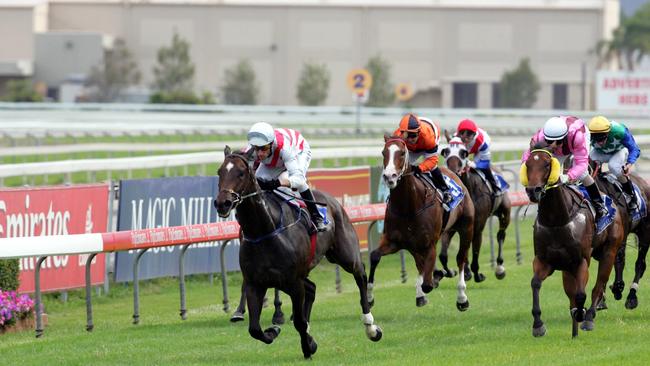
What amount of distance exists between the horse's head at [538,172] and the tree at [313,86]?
208 ft

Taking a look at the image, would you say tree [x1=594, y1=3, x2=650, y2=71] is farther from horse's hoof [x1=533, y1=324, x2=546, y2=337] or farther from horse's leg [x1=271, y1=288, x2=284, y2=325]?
horse's hoof [x1=533, y1=324, x2=546, y2=337]

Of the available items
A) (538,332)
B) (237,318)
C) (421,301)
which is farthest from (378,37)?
(538,332)

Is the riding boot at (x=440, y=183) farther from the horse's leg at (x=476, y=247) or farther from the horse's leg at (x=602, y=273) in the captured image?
the horse's leg at (x=602, y=273)

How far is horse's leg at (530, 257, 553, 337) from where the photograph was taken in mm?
10398

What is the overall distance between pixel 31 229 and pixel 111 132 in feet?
60.9

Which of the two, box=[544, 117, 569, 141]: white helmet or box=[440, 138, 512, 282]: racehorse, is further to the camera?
box=[440, 138, 512, 282]: racehorse

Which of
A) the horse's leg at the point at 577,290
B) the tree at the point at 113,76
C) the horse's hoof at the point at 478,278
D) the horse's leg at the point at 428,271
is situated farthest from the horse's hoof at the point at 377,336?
the tree at the point at 113,76

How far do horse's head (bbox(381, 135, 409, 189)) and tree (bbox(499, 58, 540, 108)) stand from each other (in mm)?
67477

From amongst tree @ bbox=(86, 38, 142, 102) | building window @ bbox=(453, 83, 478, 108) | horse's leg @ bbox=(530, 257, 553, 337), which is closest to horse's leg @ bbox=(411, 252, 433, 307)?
horse's leg @ bbox=(530, 257, 553, 337)

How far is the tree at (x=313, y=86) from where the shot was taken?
73.5 m

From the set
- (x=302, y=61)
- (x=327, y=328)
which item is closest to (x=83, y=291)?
(x=327, y=328)

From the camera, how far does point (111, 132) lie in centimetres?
3164

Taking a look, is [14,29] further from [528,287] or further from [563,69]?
[528,287]

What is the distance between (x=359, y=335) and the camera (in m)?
10.9
